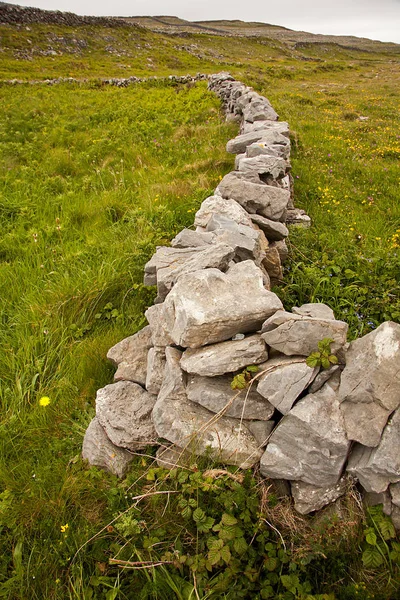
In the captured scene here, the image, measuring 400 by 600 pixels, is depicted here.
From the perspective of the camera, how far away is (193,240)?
4406 mm

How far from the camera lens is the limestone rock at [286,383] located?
100 inches

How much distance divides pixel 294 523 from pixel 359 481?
0.48 m

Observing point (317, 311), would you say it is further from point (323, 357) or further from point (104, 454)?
point (104, 454)

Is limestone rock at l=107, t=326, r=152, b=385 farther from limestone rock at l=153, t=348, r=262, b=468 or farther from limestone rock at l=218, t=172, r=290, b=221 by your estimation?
limestone rock at l=218, t=172, r=290, b=221

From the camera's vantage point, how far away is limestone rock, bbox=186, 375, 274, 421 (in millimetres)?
2725

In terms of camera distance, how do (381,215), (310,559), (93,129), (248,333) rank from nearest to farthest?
1. (310,559)
2. (248,333)
3. (381,215)
4. (93,129)

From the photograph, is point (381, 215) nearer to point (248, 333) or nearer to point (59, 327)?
point (248, 333)

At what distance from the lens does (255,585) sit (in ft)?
7.38

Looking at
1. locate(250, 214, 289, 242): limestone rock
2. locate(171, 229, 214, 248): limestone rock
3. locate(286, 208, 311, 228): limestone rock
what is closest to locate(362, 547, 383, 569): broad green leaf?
locate(171, 229, 214, 248): limestone rock

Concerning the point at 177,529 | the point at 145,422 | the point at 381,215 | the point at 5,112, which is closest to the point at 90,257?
the point at 145,422

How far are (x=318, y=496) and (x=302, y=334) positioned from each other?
102cm

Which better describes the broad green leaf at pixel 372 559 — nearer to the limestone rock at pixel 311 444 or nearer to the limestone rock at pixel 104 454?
the limestone rock at pixel 311 444

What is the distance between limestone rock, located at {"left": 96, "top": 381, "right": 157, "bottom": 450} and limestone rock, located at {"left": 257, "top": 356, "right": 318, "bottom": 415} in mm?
1013

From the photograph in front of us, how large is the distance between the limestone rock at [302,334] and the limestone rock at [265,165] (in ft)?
13.2
